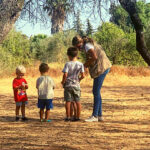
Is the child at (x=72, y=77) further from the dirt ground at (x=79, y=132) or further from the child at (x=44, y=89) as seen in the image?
the dirt ground at (x=79, y=132)

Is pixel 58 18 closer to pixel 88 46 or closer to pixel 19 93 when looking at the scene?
pixel 88 46

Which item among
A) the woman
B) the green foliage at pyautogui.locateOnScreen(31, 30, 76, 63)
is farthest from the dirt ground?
the green foliage at pyautogui.locateOnScreen(31, 30, 76, 63)

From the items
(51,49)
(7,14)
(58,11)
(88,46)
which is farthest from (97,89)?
(51,49)

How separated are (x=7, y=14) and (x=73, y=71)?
1.69 m

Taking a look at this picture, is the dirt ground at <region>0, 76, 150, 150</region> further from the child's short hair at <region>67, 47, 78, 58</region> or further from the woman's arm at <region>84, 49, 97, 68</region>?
the child's short hair at <region>67, 47, 78, 58</region>

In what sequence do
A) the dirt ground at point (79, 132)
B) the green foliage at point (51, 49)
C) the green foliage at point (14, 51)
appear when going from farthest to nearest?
the green foliage at point (51, 49) → the green foliage at point (14, 51) → the dirt ground at point (79, 132)

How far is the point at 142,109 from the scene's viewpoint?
336 inches

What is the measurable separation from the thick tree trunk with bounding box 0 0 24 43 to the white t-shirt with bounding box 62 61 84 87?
1.36m

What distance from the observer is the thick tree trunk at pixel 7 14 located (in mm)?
5773

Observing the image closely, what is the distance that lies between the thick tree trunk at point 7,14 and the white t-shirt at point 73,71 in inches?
53.5

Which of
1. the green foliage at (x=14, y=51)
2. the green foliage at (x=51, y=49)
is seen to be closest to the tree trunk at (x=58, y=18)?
the green foliage at (x=14, y=51)

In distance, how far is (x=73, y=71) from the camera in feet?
20.6

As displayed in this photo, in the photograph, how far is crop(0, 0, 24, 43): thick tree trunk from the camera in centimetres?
577

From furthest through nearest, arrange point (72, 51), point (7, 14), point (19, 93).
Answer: point (19, 93)
point (72, 51)
point (7, 14)
